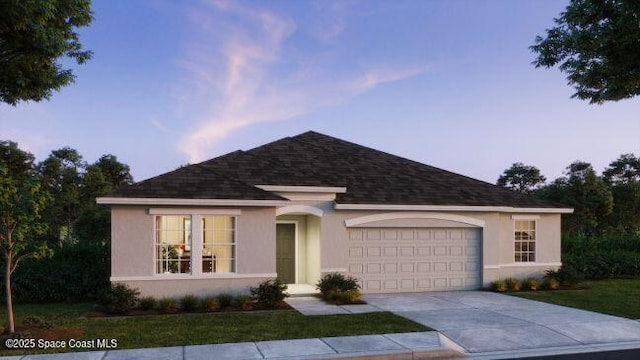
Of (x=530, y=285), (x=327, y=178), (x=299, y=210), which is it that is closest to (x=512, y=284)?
(x=530, y=285)

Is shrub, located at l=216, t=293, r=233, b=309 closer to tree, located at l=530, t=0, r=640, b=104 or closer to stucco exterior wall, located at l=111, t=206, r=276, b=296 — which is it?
stucco exterior wall, located at l=111, t=206, r=276, b=296

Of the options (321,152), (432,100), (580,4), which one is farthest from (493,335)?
(432,100)

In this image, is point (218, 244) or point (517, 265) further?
point (517, 265)

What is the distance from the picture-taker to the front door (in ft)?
58.1

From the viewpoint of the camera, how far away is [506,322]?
11.9 metres

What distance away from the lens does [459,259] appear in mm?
18000

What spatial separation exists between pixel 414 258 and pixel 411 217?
146 cm

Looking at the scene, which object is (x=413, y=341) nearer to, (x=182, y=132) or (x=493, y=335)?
(x=493, y=335)

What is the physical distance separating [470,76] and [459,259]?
9.30 meters

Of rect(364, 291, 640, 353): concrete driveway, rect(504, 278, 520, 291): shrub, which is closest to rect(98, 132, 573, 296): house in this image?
rect(504, 278, 520, 291): shrub

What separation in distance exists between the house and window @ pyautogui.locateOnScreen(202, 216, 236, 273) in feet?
0.10

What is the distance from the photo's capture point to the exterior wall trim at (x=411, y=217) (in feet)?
55.2

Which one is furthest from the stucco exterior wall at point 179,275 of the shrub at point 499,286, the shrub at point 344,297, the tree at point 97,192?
the tree at point 97,192

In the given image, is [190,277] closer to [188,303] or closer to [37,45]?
[188,303]
